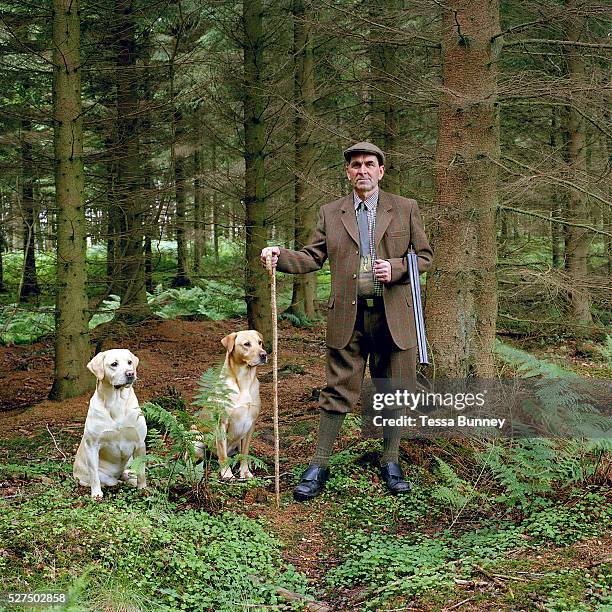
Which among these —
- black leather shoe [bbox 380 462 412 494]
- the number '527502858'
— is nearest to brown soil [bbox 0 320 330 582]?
black leather shoe [bbox 380 462 412 494]

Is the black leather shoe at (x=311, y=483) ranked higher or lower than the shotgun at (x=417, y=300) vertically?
lower

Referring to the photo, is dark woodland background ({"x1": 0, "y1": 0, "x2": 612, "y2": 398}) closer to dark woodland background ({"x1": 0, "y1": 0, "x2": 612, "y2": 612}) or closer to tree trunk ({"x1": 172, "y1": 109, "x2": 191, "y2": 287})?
dark woodland background ({"x1": 0, "y1": 0, "x2": 612, "y2": 612})

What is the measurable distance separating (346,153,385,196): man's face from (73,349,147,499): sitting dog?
2201 mm

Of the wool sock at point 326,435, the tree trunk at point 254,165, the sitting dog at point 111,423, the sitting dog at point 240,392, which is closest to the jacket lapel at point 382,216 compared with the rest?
the sitting dog at point 240,392

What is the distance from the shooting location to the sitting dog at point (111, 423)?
496cm

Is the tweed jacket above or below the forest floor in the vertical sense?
above

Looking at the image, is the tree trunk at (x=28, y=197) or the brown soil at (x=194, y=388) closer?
the brown soil at (x=194, y=388)

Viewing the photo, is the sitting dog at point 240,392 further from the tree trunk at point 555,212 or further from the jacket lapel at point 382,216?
the tree trunk at point 555,212

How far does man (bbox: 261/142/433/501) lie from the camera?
538 centimetres

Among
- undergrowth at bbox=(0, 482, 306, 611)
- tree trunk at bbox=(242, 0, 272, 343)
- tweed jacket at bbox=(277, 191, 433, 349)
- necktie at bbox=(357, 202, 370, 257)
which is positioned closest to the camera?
undergrowth at bbox=(0, 482, 306, 611)

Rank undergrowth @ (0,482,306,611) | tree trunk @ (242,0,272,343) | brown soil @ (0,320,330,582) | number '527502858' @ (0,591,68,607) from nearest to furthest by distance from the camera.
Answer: number '527502858' @ (0,591,68,607) → undergrowth @ (0,482,306,611) → brown soil @ (0,320,330,582) → tree trunk @ (242,0,272,343)

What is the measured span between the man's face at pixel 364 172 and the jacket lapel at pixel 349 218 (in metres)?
0.16

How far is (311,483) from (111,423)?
161 centimetres

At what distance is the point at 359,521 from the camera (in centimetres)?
505
